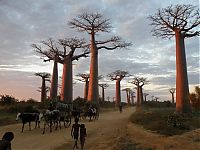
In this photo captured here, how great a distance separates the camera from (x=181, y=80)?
19.2 metres

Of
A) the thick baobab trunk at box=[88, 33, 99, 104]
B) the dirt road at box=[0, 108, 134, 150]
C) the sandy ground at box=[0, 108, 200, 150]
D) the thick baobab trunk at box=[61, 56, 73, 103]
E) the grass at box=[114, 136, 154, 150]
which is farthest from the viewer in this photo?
the thick baobab trunk at box=[61, 56, 73, 103]

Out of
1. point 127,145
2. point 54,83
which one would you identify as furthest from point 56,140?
point 54,83

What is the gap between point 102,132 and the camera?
12.8 m

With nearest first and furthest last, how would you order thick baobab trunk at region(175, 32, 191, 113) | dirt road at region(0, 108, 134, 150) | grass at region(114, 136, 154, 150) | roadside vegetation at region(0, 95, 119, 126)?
grass at region(114, 136, 154, 150)
dirt road at region(0, 108, 134, 150)
roadside vegetation at region(0, 95, 119, 126)
thick baobab trunk at region(175, 32, 191, 113)

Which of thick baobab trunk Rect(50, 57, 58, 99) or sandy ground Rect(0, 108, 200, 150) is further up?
thick baobab trunk Rect(50, 57, 58, 99)

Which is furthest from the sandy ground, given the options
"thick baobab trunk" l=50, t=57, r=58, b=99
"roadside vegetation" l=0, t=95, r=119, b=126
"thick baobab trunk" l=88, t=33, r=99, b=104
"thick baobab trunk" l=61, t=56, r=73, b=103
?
"thick baobab trunk" l=50, t=57, r=58, b=99

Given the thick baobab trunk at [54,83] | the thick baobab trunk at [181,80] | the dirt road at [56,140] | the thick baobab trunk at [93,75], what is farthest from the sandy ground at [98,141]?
the thick baobab trunk at [54,83]

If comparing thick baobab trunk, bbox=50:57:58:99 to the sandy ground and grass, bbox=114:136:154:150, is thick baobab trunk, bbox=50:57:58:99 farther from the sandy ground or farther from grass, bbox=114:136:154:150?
grass, bbox=114:136:154:150

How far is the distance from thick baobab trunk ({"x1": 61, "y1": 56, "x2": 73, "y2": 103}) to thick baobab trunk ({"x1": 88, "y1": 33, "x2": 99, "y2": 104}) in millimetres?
1929

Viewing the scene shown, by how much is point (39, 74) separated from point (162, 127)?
27702mm

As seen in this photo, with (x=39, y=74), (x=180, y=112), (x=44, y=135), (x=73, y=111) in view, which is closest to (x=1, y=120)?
(x=73, y=111)

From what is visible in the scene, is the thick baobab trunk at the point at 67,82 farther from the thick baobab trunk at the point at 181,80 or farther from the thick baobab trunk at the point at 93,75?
the thick baobab trunk at the point at 181,80

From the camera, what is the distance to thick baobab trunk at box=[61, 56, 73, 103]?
2562 centimetres

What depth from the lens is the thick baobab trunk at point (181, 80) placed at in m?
18.9
